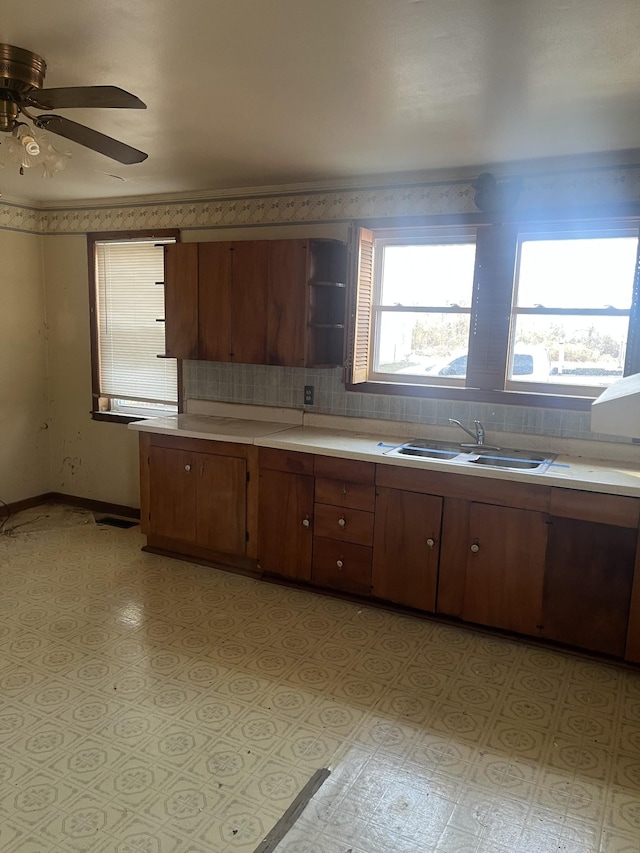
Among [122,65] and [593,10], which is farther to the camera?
[122,65]

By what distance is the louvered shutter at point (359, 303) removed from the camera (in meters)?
3.78

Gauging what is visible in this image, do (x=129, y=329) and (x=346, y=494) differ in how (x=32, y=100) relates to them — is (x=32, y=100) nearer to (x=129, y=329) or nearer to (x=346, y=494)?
(x=346, y=494)

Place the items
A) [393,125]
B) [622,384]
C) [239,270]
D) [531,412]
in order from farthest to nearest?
[239,270]
[531,412]
[393,125]
[622,384]

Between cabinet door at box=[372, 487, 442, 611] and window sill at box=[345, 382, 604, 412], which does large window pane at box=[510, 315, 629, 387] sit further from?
cabinet door at box=[372, 487, 442, 611]

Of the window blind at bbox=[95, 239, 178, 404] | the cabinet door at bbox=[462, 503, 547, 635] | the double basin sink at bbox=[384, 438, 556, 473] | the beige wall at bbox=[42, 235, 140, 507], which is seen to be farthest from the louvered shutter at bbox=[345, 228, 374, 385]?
the beige wall at bbox=[42, 235, 140, 507]

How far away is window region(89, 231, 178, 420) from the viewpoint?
4.76 m

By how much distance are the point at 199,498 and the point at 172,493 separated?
23cm

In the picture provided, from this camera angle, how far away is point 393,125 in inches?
109

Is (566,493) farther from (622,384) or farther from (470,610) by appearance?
(622,384)

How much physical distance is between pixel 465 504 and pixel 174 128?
2329 mm

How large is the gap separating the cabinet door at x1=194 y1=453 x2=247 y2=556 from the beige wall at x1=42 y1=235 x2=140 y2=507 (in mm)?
1250

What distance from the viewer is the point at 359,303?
12.6ft

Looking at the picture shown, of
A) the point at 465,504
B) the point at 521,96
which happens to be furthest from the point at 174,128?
the point at 465,504

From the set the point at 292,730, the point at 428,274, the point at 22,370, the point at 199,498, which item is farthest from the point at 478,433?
the point at 22,370
